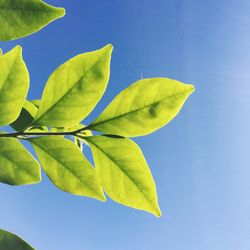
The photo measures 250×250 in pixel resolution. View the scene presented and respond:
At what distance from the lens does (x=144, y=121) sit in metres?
0.98

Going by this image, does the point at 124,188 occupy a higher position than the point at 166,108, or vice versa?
the point at 166,108

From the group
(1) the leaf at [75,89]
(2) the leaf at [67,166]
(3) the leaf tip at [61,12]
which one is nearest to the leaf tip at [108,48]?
(1) the leaf at [75,89]

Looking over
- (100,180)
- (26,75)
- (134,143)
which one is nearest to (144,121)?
(134,143)

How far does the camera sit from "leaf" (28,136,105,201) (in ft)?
3.08

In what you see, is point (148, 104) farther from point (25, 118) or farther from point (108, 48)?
point (25, 118)

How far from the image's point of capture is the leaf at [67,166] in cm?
94

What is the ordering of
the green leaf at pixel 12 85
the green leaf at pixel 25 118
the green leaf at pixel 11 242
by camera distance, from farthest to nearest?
the green leaf at pixel 25 118 → the green leaf at pixel 12 85 → the green leaf at pixel 11 242

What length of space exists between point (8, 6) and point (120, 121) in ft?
1.04

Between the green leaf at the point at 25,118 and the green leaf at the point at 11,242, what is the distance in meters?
0.29

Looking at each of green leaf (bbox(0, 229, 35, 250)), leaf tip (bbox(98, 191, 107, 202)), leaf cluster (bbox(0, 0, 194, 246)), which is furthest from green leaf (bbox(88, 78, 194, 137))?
green leaf (bbox(0, 229, 35, 250))

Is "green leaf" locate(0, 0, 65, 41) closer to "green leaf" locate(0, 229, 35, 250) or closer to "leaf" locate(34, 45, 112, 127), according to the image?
"leaf" locate(34, 45, 112, 127)

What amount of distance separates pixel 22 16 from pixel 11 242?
423 millimetres

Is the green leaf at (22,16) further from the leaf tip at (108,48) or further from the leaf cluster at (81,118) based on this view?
the leaf tip at (108,48)

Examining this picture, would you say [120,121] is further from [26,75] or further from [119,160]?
[26,75]
